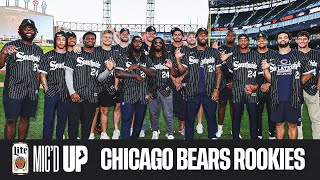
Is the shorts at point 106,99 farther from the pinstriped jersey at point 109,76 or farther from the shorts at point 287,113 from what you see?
the shorts at point 287,113

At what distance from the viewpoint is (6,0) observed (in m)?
80.6

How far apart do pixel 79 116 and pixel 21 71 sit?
3.53ft

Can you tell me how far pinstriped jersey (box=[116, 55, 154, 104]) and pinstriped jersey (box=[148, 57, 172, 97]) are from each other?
0.52 m

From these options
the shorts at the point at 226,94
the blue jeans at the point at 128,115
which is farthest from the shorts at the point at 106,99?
the shorts at the point at 226,94

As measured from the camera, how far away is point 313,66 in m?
5.82

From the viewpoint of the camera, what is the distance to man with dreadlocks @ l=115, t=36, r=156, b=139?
5.73 metres

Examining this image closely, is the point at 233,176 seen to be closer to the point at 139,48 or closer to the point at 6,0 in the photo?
the point at 139,48

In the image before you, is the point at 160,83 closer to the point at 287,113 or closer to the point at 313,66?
the point at 287,113

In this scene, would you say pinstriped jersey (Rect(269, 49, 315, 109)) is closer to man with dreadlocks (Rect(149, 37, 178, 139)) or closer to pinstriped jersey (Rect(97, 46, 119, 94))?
man with dreadlocks (Rect(149, 37, 178, 139))

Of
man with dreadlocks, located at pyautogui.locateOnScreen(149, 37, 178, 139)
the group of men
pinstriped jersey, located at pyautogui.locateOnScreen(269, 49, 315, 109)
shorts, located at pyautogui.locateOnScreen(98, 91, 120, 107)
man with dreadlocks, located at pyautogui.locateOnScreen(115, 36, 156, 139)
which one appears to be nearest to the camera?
pinstriped jersey, located at pyautogui.locateOnScreen(269, 49, 315, 109)

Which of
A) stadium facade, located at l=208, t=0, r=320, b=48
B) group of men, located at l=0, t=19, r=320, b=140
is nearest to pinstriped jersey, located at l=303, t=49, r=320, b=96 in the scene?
group of men, located at l=0, t=19, r=320, b=140

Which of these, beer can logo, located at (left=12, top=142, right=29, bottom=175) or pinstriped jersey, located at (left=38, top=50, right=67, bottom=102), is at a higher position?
pinstriped jersey, located at (left=38, top=50, right=67, bottom=102)

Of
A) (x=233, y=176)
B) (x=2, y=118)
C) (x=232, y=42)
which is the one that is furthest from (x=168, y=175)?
(x=2, y=118)

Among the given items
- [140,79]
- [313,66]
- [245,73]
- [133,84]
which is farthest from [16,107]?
[313,66]
